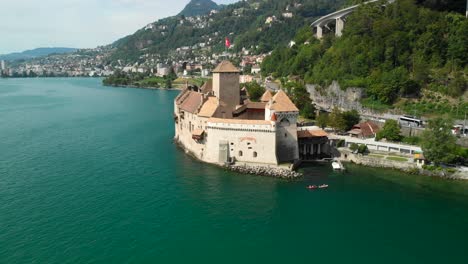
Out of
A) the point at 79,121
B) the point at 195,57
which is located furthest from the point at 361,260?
the point at 195,57

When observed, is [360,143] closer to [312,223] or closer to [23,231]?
[312,223]

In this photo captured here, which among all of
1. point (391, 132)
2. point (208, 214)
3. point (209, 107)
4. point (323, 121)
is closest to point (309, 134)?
point (323, 121)

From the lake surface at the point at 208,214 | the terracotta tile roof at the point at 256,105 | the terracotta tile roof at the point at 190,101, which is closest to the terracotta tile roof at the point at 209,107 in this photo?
the terracotta tile roof at the point at 190,101

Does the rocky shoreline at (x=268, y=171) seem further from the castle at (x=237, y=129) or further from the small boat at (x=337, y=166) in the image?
the small boat at (x=337, y=166)

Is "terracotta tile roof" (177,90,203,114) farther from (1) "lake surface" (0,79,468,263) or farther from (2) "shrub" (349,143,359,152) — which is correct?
(2) "shrub" (349,143,359,152)

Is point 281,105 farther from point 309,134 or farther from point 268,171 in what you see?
point 268,171
